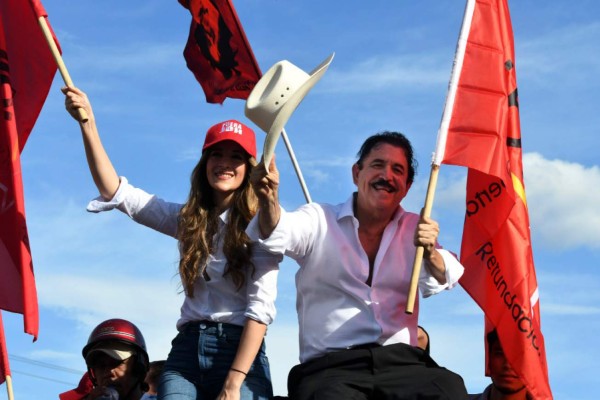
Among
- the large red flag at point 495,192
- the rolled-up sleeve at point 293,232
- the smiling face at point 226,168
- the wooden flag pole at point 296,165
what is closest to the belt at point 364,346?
the rolled-up sleeve at point 293,232

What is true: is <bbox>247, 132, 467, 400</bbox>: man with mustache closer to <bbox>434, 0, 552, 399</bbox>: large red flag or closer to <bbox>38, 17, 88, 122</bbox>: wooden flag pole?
<bbox>434, 0, 552, 399</bbox>: large red flag

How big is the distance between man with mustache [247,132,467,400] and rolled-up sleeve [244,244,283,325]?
171 millimetres

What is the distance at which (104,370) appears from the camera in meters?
7.75

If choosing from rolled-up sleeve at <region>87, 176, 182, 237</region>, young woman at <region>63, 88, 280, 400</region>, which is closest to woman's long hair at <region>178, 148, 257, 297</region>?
young woman at <region>63, 88, 280, 400</region>

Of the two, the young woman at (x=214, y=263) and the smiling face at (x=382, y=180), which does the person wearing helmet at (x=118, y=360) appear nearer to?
the young woman at (x=214, y=263)

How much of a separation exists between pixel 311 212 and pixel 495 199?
1691 millimetres

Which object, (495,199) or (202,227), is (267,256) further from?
(495,199)

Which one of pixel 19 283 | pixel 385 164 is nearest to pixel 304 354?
pixel 385 164

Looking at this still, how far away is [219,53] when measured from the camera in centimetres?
898

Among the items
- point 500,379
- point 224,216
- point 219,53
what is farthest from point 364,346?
point 219,53

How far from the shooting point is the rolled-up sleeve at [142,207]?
6.57 metres

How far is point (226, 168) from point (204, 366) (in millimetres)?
1269

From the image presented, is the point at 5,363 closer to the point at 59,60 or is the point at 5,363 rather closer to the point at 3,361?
the point at 3,361

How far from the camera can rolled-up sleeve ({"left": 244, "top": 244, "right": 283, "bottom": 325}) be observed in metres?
6.29
